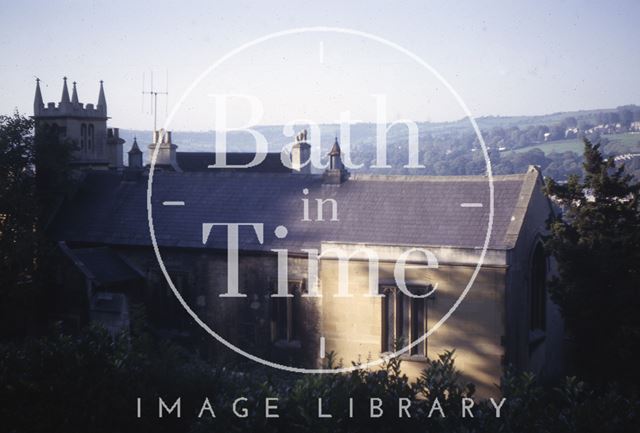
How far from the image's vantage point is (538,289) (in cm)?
2527

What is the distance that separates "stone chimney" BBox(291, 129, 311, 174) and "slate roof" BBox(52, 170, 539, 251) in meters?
4.94

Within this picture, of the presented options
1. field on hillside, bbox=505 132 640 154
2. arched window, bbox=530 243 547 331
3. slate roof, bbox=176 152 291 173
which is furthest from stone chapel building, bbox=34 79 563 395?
field on hillside, bbox=505 132 640 154

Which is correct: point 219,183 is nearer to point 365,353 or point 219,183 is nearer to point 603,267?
point 365,353

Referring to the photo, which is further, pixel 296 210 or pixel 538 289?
pixel 296 210

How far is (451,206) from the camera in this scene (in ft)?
81.8

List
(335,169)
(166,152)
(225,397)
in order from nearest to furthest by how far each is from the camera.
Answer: (225,397)
(335,169)
(166,152)

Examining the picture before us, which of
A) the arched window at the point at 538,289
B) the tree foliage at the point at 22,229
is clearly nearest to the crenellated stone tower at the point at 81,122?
the tree foliage at the point at 22,229

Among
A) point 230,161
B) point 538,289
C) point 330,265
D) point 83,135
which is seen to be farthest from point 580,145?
point 330,265

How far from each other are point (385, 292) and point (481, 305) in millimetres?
3002

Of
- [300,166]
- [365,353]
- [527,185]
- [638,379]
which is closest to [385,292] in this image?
[365,353]

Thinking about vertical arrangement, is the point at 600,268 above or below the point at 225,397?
above

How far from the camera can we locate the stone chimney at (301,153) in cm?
3356

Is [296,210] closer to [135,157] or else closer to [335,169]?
[335,169]

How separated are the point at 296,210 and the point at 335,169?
222 cm
